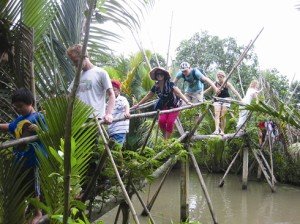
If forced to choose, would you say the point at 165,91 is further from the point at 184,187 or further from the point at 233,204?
the point at 233,204

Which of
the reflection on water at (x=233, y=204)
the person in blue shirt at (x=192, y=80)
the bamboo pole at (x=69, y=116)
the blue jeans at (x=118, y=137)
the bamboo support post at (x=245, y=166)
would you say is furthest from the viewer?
the bamboo support post at (x=245, y=166)

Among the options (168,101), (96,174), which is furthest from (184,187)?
(96,174)

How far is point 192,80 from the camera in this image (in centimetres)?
624

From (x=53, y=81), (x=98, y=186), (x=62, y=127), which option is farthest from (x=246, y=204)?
(x=62, y=127)

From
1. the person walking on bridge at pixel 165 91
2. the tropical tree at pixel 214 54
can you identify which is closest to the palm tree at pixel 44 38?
the person walking on bridge at pixel 165 91

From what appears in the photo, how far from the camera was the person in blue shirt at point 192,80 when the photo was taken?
5.95 metres

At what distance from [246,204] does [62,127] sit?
28.3 feet

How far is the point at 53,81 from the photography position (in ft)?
8.87

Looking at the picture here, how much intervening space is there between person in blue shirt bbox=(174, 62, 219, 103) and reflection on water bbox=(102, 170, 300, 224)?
7.21 ft

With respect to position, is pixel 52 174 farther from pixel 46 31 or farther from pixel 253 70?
pixel 253 70

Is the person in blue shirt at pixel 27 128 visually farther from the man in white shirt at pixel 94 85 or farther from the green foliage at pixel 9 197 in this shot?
the man in white shirt at pixel 94 85

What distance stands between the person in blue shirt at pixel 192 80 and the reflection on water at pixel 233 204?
2196 millimetres

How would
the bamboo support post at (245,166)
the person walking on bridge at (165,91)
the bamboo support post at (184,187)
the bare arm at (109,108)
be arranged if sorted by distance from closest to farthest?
the bare arm at (109,108), the person walking on bridge at (165,91), the bamboo support post at (184,187), the bamboo support post at (245,166)

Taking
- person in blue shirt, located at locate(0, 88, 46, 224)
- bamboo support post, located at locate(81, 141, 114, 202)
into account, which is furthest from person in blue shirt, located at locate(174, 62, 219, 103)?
person in blue shirt, located at locate(0, 88, 46, 224)
